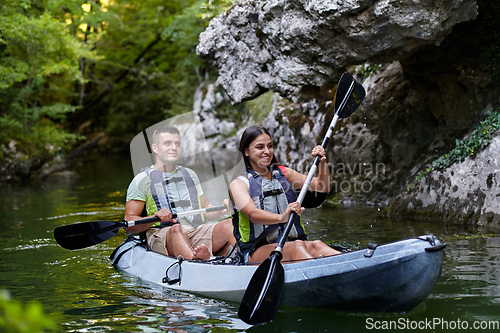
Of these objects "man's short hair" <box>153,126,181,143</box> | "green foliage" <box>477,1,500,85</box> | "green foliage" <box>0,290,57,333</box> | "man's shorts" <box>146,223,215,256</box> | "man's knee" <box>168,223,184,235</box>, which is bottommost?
"man's shorts" <box>146,223,215,256</box>

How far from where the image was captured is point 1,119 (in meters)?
13.8

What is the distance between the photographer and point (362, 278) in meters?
3.25

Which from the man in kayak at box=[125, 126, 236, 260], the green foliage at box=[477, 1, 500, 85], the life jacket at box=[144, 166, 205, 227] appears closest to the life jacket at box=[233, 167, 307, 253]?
the man in kayak at box=[125, 126, 236, 260]

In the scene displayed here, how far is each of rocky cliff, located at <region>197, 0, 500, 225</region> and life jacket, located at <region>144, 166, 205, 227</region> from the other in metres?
2.72

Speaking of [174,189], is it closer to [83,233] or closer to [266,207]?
[83,233]

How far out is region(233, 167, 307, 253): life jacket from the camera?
3.78m

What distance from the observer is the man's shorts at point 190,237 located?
490 cm

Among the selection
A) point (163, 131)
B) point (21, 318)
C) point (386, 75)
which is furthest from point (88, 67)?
point (21, 318)

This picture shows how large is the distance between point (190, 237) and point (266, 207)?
5.00 feet

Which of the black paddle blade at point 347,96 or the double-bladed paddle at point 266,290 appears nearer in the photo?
the double-bladed paddle at point 266,290

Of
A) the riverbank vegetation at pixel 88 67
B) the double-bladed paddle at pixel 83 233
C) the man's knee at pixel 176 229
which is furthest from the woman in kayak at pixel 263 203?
the riverbank vegetation at pixel 88 67

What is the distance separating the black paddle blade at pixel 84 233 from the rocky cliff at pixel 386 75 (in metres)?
3.42

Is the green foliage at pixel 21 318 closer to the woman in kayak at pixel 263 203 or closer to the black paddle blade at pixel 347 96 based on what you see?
the woman in kayak at pixel 263 203

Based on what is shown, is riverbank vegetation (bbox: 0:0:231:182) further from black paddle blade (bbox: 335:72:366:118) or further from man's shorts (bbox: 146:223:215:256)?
man's shorts (bbox: 146:223:215:256)
